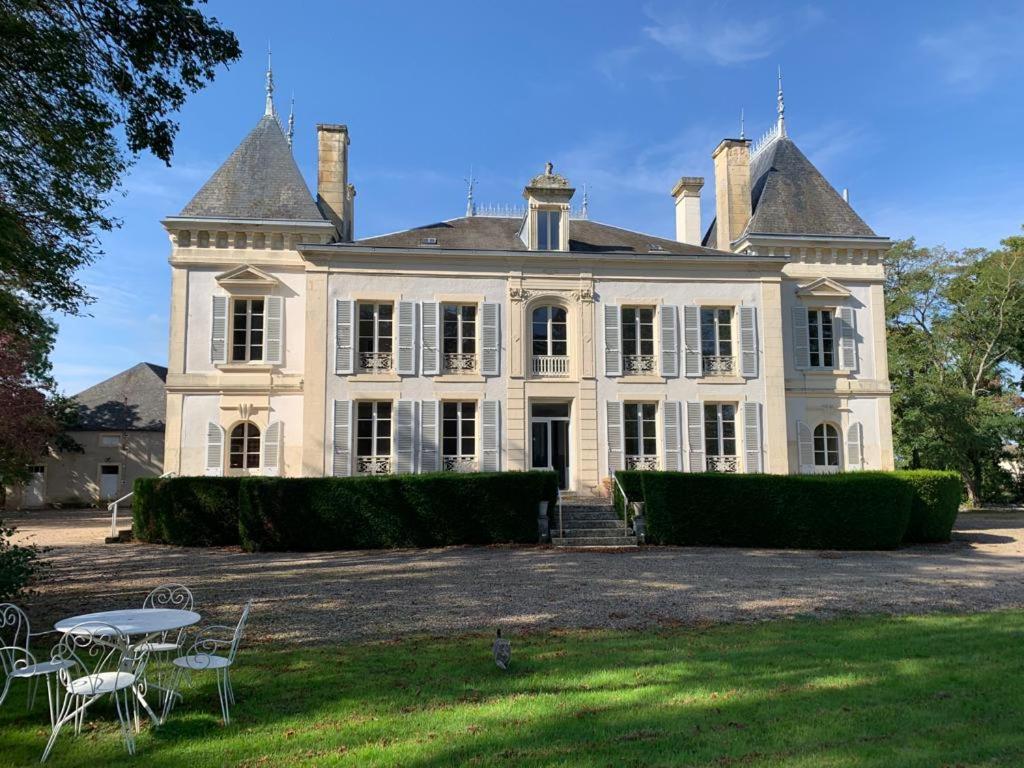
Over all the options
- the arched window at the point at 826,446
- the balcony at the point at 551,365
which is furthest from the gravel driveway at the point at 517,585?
the balcony at the point at 551,365

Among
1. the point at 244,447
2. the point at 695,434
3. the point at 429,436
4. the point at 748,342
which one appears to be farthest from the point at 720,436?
the point at 244,447

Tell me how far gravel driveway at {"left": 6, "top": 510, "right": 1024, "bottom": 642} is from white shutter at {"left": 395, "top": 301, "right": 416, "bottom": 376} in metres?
6.17

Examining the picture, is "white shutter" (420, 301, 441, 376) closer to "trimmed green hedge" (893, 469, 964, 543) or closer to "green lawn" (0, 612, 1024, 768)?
"trimmed green hedge" (893, 469, 964, 543)

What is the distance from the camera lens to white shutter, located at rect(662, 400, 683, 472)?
734 inches

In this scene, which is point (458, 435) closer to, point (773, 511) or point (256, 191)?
point (773, 511)

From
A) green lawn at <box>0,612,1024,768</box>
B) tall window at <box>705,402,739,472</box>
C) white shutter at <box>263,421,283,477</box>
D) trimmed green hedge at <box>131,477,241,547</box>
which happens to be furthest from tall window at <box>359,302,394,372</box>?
green lawn at <box>0,612,1024,768</box>

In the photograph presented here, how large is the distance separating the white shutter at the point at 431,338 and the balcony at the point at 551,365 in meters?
2.50

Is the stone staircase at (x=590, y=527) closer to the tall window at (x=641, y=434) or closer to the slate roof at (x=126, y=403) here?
the tall window at (x=641, y=434)

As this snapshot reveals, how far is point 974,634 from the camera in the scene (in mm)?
6695

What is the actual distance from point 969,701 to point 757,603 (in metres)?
3.87

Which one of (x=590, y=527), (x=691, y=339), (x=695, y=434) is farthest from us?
(x=691, y=339)

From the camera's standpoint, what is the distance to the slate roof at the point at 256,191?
1898 centimetres

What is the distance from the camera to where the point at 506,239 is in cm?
2023

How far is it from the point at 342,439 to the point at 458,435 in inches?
111
